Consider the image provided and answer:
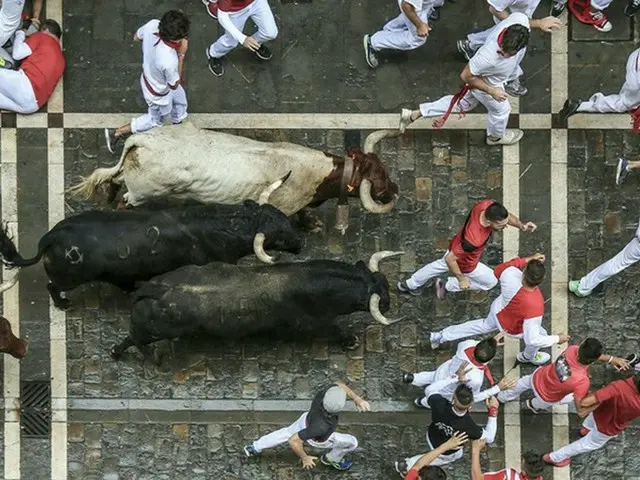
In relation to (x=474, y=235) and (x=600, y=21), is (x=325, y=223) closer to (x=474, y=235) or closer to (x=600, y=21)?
(x=474, y=235)

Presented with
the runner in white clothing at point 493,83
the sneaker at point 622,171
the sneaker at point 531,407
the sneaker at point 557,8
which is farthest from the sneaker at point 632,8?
the sneaker at point 531,407

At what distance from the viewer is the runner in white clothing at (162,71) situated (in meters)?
11.4

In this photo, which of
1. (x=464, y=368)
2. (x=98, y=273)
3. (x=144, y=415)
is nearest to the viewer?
(x=464, y=368)

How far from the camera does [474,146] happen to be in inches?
541

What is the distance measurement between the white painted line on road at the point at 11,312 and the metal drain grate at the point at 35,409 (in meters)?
0.09

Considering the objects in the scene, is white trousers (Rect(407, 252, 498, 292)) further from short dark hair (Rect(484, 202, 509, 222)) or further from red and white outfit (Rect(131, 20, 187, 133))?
red and white outfit (Rect(131, 20, 187, 133))

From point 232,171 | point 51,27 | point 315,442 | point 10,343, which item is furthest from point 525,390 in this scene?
point 51,27

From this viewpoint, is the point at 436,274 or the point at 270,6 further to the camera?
the point at 270,6

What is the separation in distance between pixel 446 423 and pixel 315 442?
1690 mm

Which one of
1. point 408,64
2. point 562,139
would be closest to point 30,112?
point 408,64

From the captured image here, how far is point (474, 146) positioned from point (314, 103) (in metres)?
2.36

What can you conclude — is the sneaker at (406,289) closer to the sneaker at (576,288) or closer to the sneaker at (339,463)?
the sneaker at (576,288)

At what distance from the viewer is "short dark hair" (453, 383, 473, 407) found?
10.8 metres

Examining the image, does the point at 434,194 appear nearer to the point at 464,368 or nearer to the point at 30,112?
the point at 464,368
